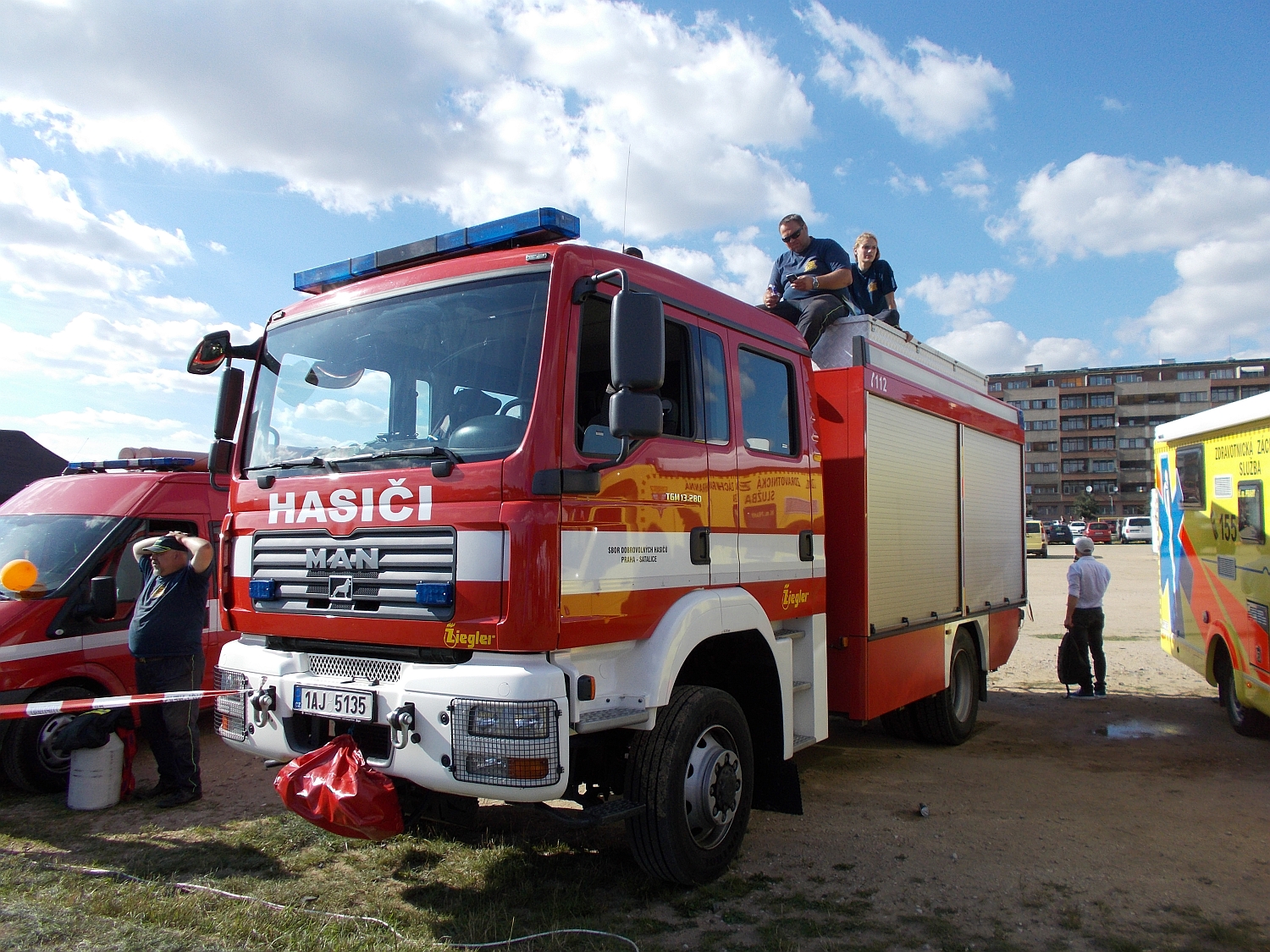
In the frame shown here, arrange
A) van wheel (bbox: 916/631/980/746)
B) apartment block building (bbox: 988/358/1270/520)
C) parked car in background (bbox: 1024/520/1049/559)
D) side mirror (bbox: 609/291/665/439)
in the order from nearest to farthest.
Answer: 1. side mirror (bbox: 609/291/665/439)
2. van wheel (bbox: 916/631/980/746)
3. parked car in background (bbox: 1024/520/1049/559)
4. apartment block building (bbox: 988/358/1270/520)

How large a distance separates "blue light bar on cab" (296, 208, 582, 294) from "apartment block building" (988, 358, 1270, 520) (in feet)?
334

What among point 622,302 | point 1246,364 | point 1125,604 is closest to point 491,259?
point 622,302

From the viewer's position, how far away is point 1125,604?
18844 mm

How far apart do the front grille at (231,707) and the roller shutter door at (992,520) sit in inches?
224

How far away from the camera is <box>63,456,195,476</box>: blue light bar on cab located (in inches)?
289

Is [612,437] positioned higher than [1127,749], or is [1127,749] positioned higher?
[612,437]

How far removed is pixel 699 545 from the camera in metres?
4.16

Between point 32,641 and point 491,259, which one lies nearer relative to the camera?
point 491,259

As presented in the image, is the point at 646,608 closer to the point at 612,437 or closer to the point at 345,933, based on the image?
the point at 612,437

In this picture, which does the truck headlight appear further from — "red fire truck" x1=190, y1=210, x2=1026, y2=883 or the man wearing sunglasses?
the man wearing sunglasses

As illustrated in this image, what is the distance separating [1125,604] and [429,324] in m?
19.1

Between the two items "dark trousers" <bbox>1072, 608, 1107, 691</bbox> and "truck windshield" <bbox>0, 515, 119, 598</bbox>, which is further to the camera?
"dark trousers" <bbox>1072, 608, 1107, 691</bbox>

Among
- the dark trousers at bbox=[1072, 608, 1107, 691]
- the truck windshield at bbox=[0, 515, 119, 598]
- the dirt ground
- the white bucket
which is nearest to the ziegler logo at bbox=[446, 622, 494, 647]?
the dirt ground

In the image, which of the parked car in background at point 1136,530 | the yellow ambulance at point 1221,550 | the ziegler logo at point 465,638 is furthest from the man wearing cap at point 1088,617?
the parked car in background at point 1136,530
